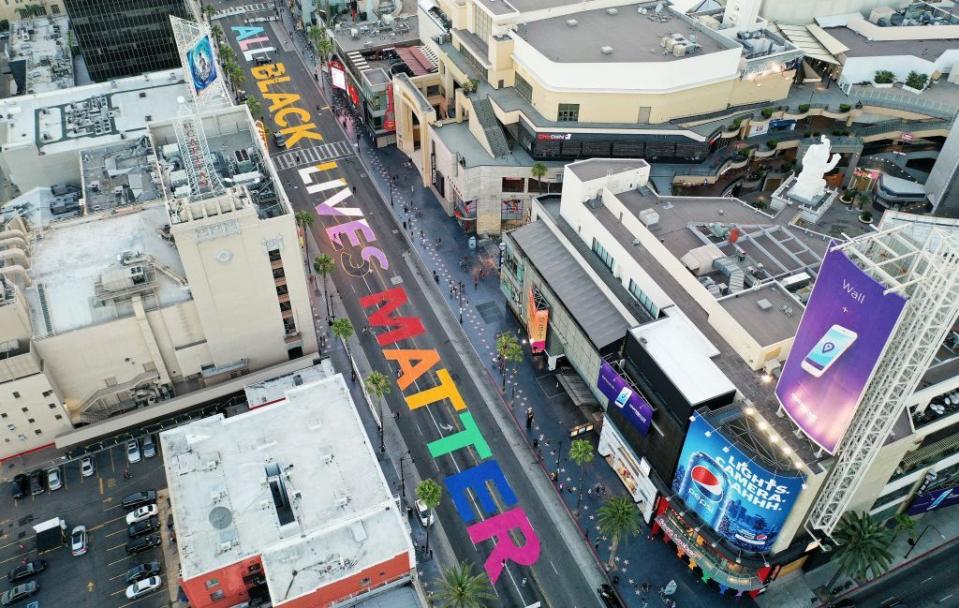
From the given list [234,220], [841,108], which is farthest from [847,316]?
[841,108]

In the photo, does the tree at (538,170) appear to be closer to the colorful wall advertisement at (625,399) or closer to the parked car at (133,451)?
the colorful wall advertisement at (625,399)

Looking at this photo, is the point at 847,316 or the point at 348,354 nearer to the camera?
the point at 847,316

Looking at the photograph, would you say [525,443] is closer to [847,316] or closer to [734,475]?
[734,475]

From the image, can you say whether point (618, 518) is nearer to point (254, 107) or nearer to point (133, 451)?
point (133, 451)

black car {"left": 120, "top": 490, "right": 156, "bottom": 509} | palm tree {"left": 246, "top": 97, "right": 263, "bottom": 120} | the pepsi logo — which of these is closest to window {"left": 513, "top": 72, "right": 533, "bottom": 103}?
palm tree {"left": 246, "top": 97, "right": 263, "bottom": 120}

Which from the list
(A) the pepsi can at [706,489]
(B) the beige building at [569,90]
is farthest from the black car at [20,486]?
(A) the pepsi can at [706,489]

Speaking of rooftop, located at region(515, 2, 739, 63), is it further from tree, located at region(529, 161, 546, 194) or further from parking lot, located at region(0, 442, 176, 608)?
parking lot, located at region(0, 442, 176, 608)
